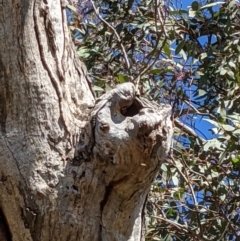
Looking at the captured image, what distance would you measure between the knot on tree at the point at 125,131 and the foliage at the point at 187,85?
112 cm

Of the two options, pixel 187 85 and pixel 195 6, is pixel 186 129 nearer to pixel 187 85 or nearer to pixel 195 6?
pixel 187 85

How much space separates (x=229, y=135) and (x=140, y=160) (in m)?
1.08

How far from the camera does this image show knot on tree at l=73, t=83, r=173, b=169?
1190 millimetres

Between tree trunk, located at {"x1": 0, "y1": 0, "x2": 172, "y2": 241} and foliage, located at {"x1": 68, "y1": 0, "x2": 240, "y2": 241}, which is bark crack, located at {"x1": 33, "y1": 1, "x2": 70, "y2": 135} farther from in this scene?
foliage, located at {"x1": 68, "y1": 0, "x2": 240, "y2": 241}

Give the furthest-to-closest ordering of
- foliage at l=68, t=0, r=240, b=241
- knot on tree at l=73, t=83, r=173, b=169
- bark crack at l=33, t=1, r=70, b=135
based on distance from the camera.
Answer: foliage at l=68, t=0, r=240, b=241 < bark crack at l=33, t=1, r=70, b=135 < knot on tree at l=73, t=83, r=173, b=169

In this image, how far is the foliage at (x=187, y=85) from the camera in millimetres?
2518

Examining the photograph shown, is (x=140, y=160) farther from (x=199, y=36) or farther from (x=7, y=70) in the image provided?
(x=199, y=36)

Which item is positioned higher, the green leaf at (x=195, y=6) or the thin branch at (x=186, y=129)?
the green leaf at (x=195, y=6)

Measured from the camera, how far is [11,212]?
125cm

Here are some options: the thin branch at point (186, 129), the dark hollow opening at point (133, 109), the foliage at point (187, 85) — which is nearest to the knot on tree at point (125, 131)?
the dark hollow opening at point (133, 109)

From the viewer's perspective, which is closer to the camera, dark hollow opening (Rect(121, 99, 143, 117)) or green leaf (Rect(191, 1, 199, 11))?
dark hollow opening (Rect(121, 99, 143, 117))

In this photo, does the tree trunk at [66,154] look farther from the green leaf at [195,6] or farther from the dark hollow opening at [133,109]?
the green leaf at [195,6]

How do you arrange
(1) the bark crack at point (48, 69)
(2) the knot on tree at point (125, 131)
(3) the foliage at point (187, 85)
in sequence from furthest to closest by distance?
(3) the foliage at point (187, 85) → (1) the bark crack at point (48, 69) → (2) the knot on tree at point (125, 131)

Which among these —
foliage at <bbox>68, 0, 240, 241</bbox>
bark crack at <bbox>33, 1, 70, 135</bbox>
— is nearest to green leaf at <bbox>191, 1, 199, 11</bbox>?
foliage at <bbox>68, 0, 240, 241</bbox>
